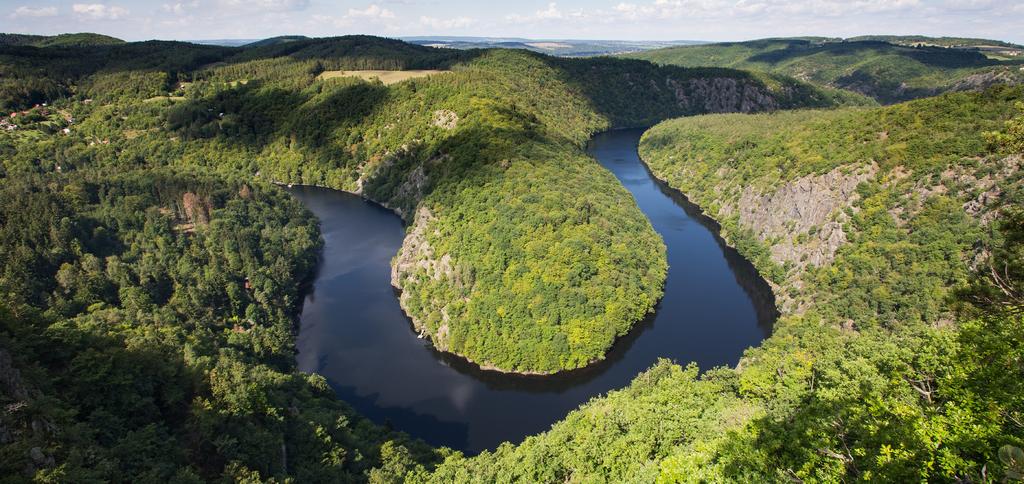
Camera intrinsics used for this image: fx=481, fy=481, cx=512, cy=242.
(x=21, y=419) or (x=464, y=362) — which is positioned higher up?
(x=21, y=419)

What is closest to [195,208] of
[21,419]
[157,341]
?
[157,341]

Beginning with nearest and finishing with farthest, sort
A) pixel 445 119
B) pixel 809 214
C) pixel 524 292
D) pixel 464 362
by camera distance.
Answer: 1. pixel 464 362
2. pixel 524 292
3. pixel 809 214
4. pixel 445 119

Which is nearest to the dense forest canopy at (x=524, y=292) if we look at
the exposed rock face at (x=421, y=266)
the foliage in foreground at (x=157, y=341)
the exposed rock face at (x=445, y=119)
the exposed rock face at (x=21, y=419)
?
the exposed rock face at (x=21, y=419)

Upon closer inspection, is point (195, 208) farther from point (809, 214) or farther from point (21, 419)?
point (809, 214)

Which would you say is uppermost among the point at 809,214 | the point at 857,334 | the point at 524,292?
the point at 809,214

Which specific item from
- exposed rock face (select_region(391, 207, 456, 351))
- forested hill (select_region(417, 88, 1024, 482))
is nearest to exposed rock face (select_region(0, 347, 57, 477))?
forested hill (select_region(417, 88, 1024, 482))

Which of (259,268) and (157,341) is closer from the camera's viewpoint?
(157,341)

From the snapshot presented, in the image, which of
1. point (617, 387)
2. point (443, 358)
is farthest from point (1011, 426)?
point (443, 358)

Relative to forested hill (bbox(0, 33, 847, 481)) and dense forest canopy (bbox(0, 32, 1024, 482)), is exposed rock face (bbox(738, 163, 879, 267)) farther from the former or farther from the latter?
forested hill (bbox(0, 33, 847, 481))
